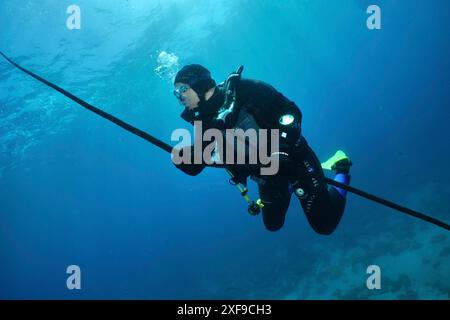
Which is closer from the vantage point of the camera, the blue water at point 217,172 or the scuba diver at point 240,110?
the scuba diver at point 240,110

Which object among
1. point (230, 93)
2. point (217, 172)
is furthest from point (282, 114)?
point (217, 172)

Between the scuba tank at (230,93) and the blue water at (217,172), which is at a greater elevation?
the blue water at (217,172)

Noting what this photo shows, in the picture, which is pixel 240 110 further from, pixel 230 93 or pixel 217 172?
pixel 217 172

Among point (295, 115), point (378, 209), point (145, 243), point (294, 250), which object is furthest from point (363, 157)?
point (145, 243)

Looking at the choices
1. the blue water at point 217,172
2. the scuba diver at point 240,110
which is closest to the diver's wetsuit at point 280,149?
the scuba diver at point 240,110

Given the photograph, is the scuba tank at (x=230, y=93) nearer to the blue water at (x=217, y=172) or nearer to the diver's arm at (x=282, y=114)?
the diver's arm at (x=282, y=114)

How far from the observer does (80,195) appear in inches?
2717

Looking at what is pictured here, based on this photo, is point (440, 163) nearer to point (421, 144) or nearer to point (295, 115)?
point (421, 144)

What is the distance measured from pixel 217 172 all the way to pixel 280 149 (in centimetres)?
6333

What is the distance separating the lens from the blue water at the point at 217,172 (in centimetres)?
1812

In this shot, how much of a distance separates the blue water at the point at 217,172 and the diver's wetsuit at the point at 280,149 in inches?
389

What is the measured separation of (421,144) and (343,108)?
55.0 metres

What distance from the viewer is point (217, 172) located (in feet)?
220

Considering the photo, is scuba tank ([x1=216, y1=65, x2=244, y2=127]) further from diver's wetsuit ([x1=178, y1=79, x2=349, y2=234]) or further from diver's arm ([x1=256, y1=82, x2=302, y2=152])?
diver's arm ([x1=256, y1=82, x2=302, y2=152])
